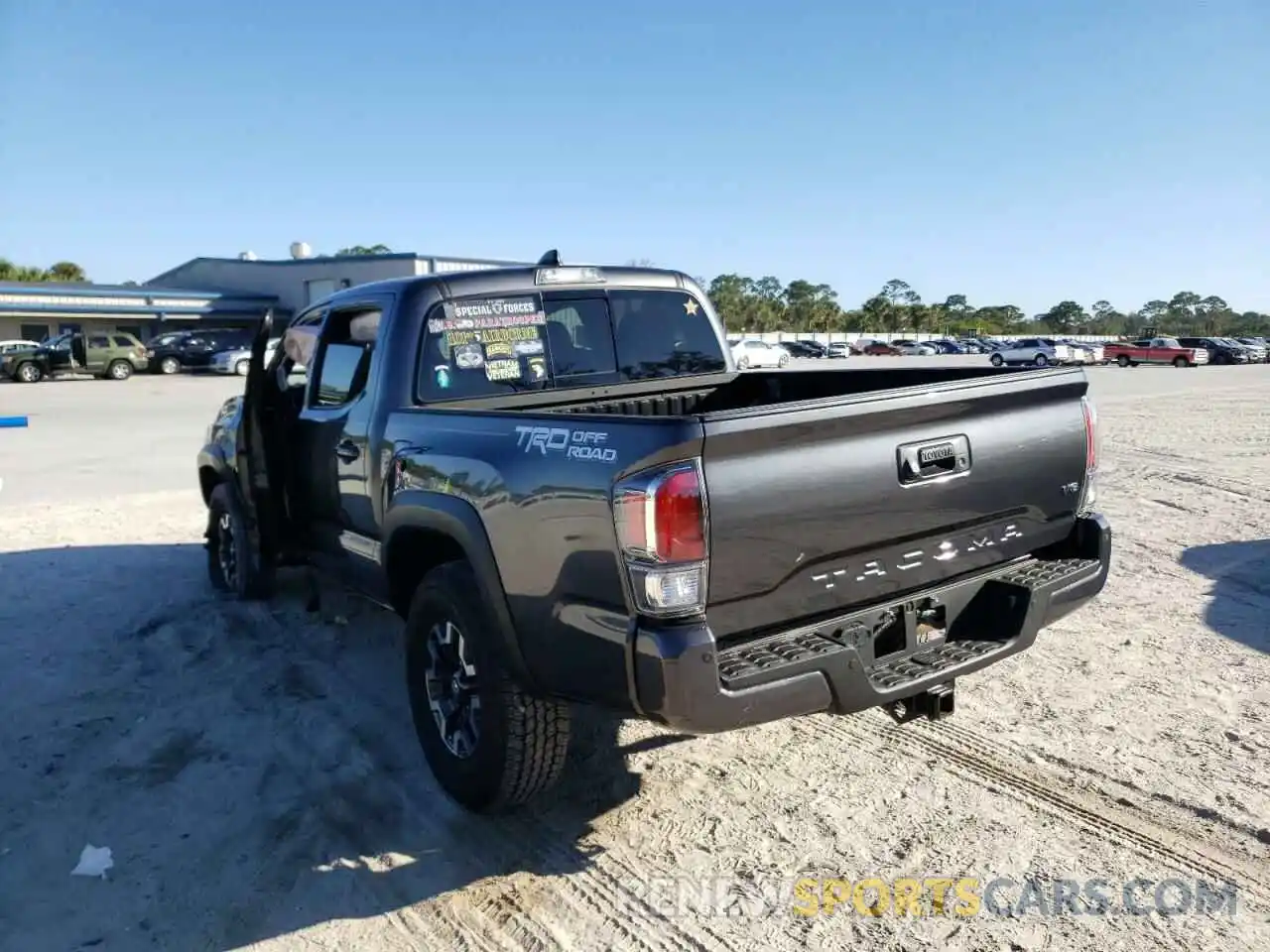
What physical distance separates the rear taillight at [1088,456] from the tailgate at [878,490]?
0.07 metres

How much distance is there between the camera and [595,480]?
9.06 ft

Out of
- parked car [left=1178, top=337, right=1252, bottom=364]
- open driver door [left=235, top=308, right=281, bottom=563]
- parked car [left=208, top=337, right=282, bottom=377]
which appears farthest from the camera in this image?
parked car [left=1178, top=337, right=1252, bottom=364]

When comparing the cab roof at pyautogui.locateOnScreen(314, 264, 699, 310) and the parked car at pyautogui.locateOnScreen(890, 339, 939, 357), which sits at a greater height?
the cab roof at pyautogui.locateOnScreen(314, 264, 699, 310)

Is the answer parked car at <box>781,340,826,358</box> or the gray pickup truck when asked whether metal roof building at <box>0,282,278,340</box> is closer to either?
parked car at <box>781,340,826,358</box>

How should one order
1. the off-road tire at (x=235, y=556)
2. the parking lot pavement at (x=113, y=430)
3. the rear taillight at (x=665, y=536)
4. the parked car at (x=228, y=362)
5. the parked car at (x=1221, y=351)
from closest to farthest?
the rear taillight at (x=665, y=536)
the off-road tire at (x=235, y=556)
the parking lot pavement at (x=113, y=430)
the parked car at (x=228, y=362)
the parked car at (x=1221, y=351)

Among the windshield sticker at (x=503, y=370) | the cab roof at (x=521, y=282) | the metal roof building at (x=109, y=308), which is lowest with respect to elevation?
the windshield sticker at (x=503, y=370)

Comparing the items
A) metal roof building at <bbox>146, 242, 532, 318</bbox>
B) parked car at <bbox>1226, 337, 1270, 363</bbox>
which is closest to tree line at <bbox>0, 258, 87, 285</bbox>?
metal roof building at <bbox>146, 242, 532, 318</bbox>

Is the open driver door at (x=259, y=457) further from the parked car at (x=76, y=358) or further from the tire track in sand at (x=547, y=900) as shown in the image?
the parked car at (x=76, y=358)

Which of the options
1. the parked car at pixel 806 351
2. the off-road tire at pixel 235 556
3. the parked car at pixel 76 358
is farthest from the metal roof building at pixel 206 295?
the off-road tire at pixel 235 556

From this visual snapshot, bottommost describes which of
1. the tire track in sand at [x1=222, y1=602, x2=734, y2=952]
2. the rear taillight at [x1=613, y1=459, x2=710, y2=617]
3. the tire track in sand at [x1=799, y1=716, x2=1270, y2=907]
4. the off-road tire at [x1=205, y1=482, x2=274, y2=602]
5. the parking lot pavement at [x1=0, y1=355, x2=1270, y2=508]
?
the tire track in sand at [x1=222, y1=602, x2=734, y2=952]

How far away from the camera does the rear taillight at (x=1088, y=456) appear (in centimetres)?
376

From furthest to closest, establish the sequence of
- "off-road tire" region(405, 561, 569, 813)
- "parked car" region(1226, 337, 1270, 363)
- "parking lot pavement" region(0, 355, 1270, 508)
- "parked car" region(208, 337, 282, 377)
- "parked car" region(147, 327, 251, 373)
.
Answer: "parked car" region(1226, 337, 1270, 363) → "parked car" region(208, 337, 282, 377) → "parked car" region(147, 327, 251, 373) → "parking lot pavement" region(0, 355, 1270, 508) → "off-road tire" region(405, 561, 569, 813)

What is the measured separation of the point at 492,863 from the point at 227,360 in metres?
37.4

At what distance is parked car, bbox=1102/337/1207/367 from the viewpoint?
46.2 meters
